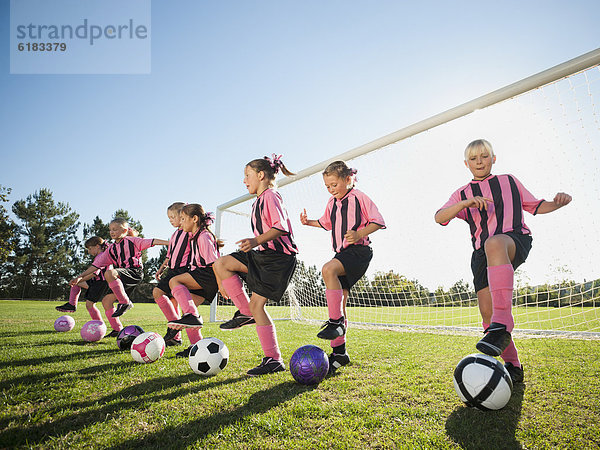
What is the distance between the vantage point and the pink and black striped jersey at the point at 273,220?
Result: 3.06m

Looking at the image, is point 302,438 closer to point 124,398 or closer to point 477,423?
point 477,423

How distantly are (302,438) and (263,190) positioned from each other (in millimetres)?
2254

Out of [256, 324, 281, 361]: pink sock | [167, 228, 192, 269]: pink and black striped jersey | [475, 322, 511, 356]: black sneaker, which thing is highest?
[167, 228, 192, 269]: pink and black striped jersey

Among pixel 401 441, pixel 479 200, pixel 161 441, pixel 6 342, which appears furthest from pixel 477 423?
pixel 6 342

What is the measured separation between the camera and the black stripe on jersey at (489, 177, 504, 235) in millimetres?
2680

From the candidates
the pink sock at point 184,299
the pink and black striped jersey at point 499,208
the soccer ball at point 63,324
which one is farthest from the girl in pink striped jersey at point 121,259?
the pink and black striped jersey at point 499,208

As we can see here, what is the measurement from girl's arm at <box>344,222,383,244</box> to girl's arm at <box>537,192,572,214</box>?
4.33 feet

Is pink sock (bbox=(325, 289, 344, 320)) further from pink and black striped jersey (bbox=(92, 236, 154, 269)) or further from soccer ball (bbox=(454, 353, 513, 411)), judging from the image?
pink and black striped jersey (bbox=(92, 236, 154, 269))

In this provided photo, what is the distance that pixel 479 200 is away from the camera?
244cm

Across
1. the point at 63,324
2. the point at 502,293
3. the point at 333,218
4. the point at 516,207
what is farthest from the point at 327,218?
the point at 63,324

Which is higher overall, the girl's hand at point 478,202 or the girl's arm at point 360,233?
the girl's hand at point 478,202

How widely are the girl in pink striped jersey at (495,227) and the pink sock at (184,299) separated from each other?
9.04 ft

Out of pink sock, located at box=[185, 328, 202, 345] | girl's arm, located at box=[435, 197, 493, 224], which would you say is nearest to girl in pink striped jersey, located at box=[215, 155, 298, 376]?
pink sock, located at box=[185, 328, 202, 345]

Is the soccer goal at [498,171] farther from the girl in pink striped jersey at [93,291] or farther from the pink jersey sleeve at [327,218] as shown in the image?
the girl in pink striped jersey at [93,291]
